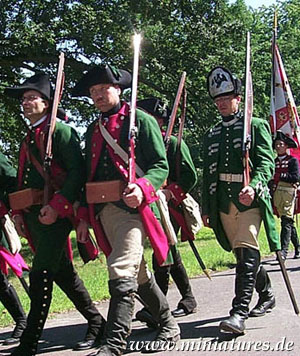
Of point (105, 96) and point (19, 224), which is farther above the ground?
point (105, 96)

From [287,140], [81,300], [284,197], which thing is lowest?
[81,300]

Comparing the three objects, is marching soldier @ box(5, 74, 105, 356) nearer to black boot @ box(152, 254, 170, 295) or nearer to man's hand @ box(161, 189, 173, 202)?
black boot @ box(152, 254, 170, 295)

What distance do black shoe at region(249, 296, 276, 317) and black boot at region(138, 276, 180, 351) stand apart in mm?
998

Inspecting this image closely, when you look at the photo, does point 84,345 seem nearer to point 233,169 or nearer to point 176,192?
point 176,192

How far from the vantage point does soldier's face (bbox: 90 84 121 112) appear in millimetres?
4316

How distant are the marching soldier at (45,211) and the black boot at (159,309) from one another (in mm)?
579

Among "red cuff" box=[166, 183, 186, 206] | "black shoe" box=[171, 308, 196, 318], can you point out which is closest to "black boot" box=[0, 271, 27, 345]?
"black shoe" box=[171, 308, 196, 318]

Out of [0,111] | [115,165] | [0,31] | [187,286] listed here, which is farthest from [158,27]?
[115,165]

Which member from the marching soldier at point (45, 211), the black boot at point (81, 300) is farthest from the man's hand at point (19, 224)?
the black boot at point (81, 300)

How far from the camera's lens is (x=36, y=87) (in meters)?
4.52

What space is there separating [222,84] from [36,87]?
1508 millimetres

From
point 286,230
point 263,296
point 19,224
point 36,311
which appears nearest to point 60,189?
point 19,224

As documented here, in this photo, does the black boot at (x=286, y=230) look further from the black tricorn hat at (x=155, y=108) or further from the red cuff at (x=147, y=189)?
the red cuff at (x=147, y=189)

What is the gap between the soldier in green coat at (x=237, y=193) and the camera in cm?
462
